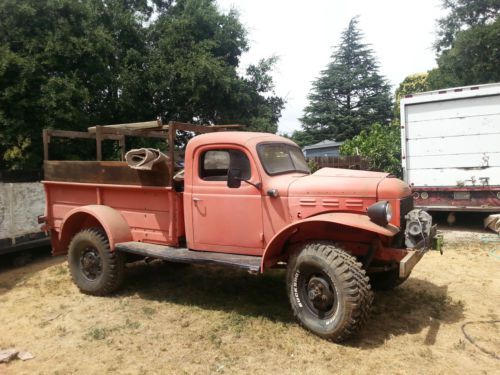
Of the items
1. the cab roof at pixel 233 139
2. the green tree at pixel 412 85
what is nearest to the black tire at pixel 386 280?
the cab roof at pixel 233 139

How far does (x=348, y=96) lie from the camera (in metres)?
36.5

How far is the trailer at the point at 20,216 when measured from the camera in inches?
283

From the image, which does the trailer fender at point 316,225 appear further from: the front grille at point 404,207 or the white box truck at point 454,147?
the white box truck at point 454,147

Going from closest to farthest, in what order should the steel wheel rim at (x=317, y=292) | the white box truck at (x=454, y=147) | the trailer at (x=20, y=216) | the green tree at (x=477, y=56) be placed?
the steel wheel rim at (x=317, y=292), the trailer at (x=20, y=216), the white box truck at (x=454, y=147), the green tree at (x=477, y=56)

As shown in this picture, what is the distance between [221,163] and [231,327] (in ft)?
6.26

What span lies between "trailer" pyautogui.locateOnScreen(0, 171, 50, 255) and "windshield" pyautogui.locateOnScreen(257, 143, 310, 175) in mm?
4888

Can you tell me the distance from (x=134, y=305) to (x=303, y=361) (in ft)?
7.78

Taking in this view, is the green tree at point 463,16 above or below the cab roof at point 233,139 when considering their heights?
above

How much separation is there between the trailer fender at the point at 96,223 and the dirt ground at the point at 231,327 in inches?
29.1

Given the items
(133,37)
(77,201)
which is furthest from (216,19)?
(77,201)

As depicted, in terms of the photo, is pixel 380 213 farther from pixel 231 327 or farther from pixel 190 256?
pixel 190 256

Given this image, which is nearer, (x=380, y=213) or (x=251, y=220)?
(x=380, y=213)

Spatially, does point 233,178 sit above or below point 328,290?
above

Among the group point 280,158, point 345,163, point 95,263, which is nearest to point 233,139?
point 280,158
